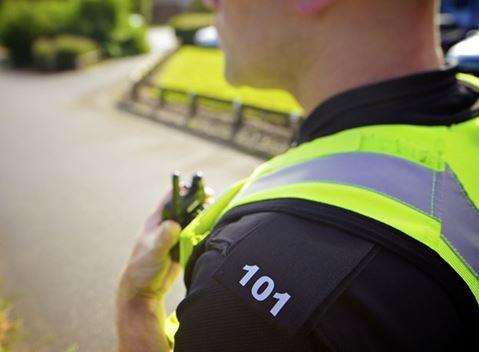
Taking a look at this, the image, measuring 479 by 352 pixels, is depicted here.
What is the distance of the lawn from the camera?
36.0 ft

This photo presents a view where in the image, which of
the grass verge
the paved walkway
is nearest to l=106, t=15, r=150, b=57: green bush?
the paved walkway

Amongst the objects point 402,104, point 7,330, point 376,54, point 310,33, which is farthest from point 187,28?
point 402,104

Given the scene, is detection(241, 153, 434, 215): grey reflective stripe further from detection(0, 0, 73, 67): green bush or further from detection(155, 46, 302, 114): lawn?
detection(0, 0, 73, 67): green bush

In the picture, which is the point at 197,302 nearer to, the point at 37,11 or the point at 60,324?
the point at 60,324

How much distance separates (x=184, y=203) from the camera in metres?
1.63

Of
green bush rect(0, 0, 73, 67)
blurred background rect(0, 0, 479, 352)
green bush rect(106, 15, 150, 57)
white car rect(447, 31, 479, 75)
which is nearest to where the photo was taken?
blurred background rect(0, 0, 479, 352)

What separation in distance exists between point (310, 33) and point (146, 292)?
0.99 m

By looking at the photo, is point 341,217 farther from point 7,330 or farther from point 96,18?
point 96,18

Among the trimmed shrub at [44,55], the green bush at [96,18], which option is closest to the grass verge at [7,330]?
the trimmed shrub at [44,55]

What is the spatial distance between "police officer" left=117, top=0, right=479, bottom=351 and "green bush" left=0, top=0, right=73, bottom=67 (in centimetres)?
2195

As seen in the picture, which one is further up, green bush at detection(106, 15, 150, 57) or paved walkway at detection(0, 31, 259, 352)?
paved walkway at detection(0, 31, 259, 352)

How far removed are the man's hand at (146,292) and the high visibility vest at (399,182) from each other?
0.23 m

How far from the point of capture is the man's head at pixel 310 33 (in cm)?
127

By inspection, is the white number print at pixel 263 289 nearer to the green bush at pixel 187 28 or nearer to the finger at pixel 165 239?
the finger at pixel 165 239
